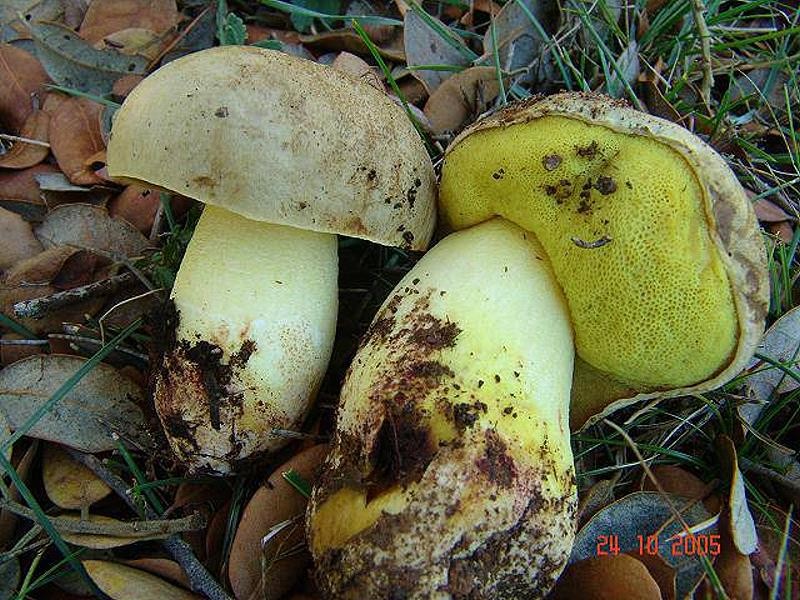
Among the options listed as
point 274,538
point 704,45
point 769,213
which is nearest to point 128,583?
point 274,538

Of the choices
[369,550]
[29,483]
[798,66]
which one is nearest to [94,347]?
[29,483]

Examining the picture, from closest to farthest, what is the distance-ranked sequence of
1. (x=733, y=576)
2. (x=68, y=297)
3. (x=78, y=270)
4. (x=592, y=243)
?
(x=592, y=243)
(x=733, y=576)
(x=68, y=297)
(x=78, y=270)

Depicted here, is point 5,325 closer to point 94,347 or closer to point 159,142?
point 94,347

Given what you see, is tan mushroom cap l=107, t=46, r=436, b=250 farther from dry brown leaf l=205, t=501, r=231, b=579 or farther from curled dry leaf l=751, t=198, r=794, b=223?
curled dry leaf l=751, t=198, r=794, b=223

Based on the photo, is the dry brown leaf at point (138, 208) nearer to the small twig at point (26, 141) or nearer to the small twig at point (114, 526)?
the small twig at point (26, 141)

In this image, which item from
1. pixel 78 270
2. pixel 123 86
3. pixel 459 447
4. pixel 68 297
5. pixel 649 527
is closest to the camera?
pixel 459 447

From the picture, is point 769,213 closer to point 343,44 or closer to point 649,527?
point 649,527
